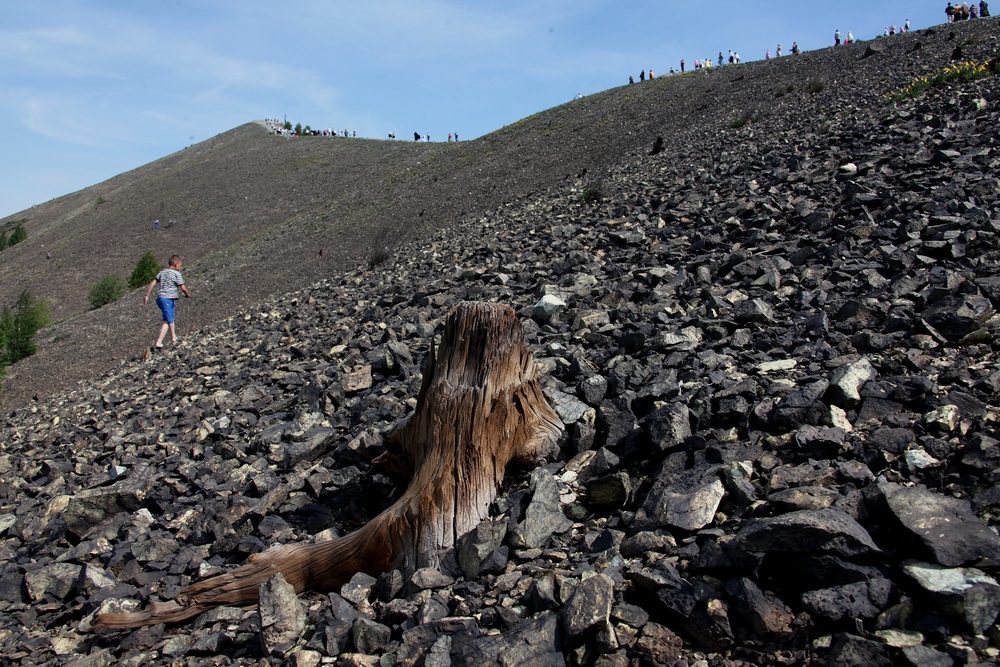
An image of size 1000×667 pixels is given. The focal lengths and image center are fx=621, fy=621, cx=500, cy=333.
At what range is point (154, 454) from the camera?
22.9 feet

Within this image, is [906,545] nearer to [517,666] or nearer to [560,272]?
[517,666]

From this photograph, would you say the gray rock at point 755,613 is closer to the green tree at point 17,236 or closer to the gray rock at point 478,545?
the gray rock at point 478,545

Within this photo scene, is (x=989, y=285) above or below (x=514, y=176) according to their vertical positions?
below

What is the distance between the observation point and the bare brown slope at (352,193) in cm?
1992

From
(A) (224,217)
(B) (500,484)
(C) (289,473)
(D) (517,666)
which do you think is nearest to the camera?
(D) (517,666)

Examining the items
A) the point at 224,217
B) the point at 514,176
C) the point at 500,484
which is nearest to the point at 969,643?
the point at 500,484

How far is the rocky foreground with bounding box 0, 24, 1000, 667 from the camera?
8.68ft

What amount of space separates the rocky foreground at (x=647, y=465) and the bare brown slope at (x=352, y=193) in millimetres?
7951

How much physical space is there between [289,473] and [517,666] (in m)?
3.64

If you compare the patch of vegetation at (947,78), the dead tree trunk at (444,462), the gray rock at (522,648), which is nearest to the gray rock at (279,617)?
the dead tree trunk at (444,462)

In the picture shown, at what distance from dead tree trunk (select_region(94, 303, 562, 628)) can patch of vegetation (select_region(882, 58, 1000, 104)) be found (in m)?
13.5

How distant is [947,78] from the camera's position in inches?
559

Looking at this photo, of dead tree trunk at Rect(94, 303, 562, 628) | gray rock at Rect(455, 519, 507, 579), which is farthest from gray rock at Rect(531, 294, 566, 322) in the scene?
gray rock at Rect(455, 519, 507, 579)

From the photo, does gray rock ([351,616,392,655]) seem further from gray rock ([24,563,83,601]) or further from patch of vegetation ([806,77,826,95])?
patch of vegetation ([806,77,826,95])
